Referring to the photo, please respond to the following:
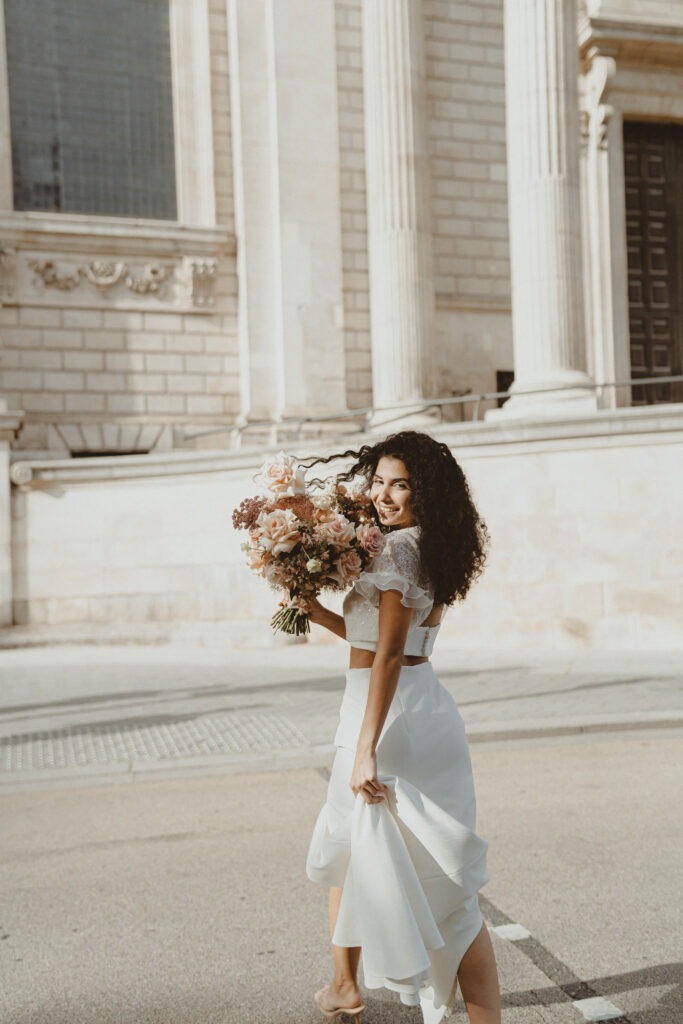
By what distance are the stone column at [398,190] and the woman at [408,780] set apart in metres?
17.3

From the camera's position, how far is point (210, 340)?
22.5m

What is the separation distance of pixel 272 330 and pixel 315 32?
18.5ft

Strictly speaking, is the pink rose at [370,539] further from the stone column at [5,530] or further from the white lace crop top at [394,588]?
the stone column at [5,530]

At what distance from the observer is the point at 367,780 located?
3371 millimetres

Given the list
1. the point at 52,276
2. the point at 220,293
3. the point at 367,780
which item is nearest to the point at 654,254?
the point at 220,293

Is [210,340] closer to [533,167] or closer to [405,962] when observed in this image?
[533,167]

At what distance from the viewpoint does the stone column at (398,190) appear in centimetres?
2100

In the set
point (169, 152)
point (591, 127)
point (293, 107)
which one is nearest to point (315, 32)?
point (293, 107)

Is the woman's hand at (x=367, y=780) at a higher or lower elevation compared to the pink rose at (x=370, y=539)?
lower

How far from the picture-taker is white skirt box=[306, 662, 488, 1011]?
11.0ft

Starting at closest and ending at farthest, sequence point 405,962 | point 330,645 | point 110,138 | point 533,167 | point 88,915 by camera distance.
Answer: point 405,962 → point 88,915 → point 330,645 → point 533,167 → point 110,138

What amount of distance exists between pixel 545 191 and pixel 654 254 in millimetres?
6258

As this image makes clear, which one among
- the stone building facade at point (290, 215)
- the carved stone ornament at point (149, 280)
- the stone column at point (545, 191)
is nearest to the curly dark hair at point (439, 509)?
the stone column at point (545, 191)

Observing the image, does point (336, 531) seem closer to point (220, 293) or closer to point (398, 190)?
point (398, 190)
